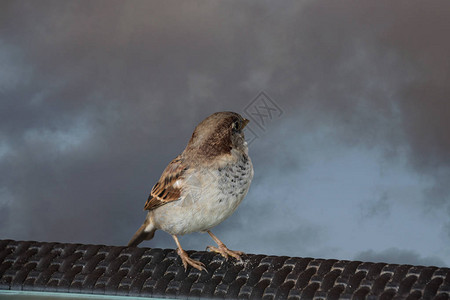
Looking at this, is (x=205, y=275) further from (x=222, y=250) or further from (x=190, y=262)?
(x=222, y=250)

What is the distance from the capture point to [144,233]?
3.03 metres

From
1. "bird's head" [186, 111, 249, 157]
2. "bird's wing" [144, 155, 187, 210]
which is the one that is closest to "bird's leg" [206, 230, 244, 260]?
Answer: "bird's wing" [144, 155, 187, 210]

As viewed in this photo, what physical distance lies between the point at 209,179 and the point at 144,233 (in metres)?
0.54

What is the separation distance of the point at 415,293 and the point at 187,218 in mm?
960

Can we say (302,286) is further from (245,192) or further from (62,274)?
(62,274)

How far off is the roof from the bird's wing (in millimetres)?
287

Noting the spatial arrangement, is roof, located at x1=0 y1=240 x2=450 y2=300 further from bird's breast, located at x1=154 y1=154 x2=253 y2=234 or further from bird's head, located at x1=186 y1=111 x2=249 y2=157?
bird's head, located at x1=186 y1=111 x2=249 y2=157

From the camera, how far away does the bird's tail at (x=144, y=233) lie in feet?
9.82

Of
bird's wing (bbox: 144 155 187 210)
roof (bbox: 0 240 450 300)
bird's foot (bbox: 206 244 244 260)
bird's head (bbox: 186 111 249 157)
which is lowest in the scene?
roof (bbox: 0 240 450 300)

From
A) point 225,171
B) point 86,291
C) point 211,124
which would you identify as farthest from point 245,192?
point 86,291

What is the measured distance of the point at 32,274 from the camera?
2.45 meters

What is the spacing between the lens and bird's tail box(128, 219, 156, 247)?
2994 millimetres

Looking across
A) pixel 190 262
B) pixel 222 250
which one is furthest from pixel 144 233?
pixel 190 262

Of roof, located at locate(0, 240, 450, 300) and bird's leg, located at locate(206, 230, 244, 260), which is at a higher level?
bird's leg, located at locate(206, 230, 244, 260)
